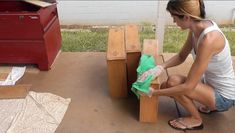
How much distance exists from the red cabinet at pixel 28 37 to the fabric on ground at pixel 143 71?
1.07 metres

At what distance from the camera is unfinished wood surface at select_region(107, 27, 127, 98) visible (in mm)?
2602

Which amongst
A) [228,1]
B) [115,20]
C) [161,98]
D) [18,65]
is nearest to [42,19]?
[18,65]

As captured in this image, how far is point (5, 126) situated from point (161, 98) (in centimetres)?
125

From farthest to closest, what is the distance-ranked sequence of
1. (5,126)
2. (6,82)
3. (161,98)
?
(6,82)
(161,98)
(5,126)

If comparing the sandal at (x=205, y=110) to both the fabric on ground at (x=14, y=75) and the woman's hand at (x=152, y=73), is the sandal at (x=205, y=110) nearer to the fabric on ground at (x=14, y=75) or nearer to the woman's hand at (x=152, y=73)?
the woman's hand at (x=152, y=73)

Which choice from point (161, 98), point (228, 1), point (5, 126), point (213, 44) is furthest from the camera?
point (228, 1)

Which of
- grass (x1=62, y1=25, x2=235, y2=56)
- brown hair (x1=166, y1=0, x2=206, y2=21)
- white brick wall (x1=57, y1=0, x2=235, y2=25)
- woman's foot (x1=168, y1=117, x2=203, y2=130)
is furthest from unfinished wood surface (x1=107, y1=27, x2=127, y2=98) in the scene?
white brick wall (x1=57, y1=0, x2=235, y2=25)

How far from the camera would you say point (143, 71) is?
2391 mm

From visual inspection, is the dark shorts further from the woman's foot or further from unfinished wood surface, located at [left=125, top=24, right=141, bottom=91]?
unfinished wood surface, located at [left=125, top=24, right=141, bottom=91]

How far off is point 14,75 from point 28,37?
15.4 inches

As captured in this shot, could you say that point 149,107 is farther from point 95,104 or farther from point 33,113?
point 33,113

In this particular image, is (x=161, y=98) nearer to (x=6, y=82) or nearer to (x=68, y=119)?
(x=68, y=119)

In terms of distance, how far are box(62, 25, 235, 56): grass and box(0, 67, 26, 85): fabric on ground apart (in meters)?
0.78

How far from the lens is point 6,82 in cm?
306
